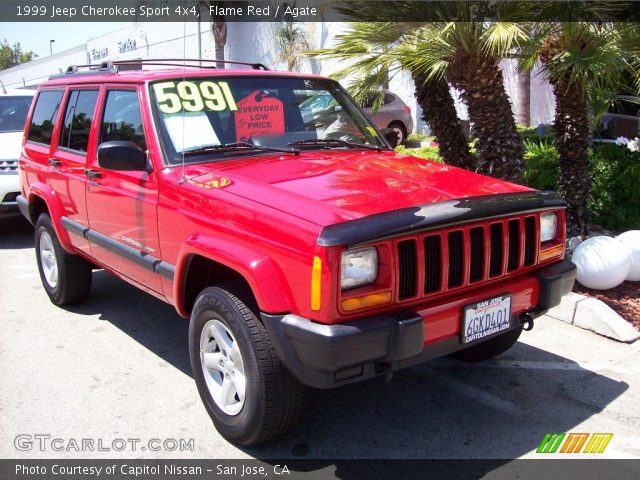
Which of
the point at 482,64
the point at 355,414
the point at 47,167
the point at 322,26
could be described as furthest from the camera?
the point at 322,26

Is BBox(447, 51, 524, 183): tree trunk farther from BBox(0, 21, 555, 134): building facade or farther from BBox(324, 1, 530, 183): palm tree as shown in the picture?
BBox(0, 21, 555, 134): building facade

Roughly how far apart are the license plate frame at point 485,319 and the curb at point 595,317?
1.59 m

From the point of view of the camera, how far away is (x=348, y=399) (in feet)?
12.5

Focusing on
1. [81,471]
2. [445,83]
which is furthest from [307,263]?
[445,83]

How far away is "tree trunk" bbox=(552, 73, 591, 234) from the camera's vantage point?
20.0ft

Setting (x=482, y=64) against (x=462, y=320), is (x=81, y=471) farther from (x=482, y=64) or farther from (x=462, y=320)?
(x=482, y=64)

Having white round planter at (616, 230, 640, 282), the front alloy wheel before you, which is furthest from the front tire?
white round planter at (616, 230, 640, 282)

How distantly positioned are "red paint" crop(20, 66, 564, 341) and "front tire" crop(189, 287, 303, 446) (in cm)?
22

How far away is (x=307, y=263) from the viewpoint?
2707 mm

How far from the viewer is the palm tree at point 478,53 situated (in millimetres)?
5355

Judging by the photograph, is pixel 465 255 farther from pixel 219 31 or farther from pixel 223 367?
pixel 219 31

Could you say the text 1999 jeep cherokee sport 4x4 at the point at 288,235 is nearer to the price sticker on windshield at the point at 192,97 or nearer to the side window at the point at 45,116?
the price sticker on windshield at the point at 192,97

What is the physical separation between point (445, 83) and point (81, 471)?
5.60 meters

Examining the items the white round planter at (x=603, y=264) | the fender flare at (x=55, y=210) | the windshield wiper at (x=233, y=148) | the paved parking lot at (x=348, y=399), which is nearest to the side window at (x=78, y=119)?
the fender flare at (x=55, y=210)
